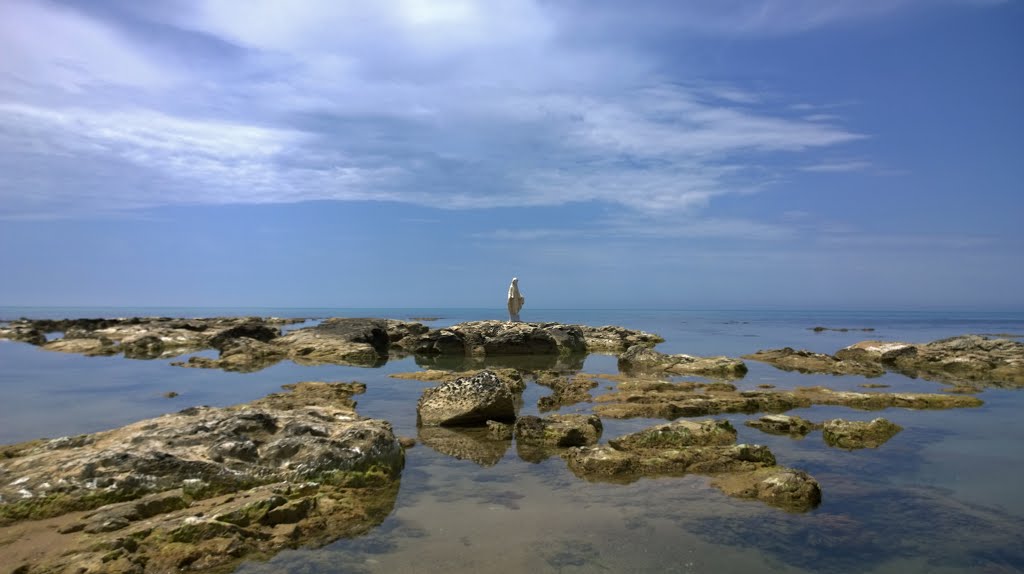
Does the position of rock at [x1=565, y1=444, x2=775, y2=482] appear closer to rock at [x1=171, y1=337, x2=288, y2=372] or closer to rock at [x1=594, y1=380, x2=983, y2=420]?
rock at [x1=594, y1=380, x2=983, y2=420]

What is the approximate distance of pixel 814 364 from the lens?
24.2 metres

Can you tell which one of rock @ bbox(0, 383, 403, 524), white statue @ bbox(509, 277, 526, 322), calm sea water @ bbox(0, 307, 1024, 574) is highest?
white statue @ bbox(509, 277, 526, 322)

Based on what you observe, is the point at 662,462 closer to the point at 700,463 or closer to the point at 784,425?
the point at 700,463

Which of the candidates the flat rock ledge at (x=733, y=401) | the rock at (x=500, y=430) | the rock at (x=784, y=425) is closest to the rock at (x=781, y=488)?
the rock at (x=784, y=425)

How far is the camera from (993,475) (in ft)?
31.1

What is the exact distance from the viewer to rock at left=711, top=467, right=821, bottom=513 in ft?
26.0

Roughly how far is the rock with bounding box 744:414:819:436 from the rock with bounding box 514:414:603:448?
358cm

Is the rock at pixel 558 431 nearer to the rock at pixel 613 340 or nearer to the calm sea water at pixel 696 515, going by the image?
the calm sea water at pixel 696 515

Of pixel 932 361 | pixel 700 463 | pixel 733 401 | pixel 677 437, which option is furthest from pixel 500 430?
pixel 932 361

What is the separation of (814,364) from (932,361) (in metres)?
5.67

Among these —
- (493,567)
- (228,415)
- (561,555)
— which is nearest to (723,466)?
(561,555)

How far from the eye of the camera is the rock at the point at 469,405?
42.4 feet

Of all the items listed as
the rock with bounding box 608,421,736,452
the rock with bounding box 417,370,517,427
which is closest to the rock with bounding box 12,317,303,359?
the rock with bounding box 417,370,517,427

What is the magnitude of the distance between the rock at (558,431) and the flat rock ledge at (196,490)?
2.86m
